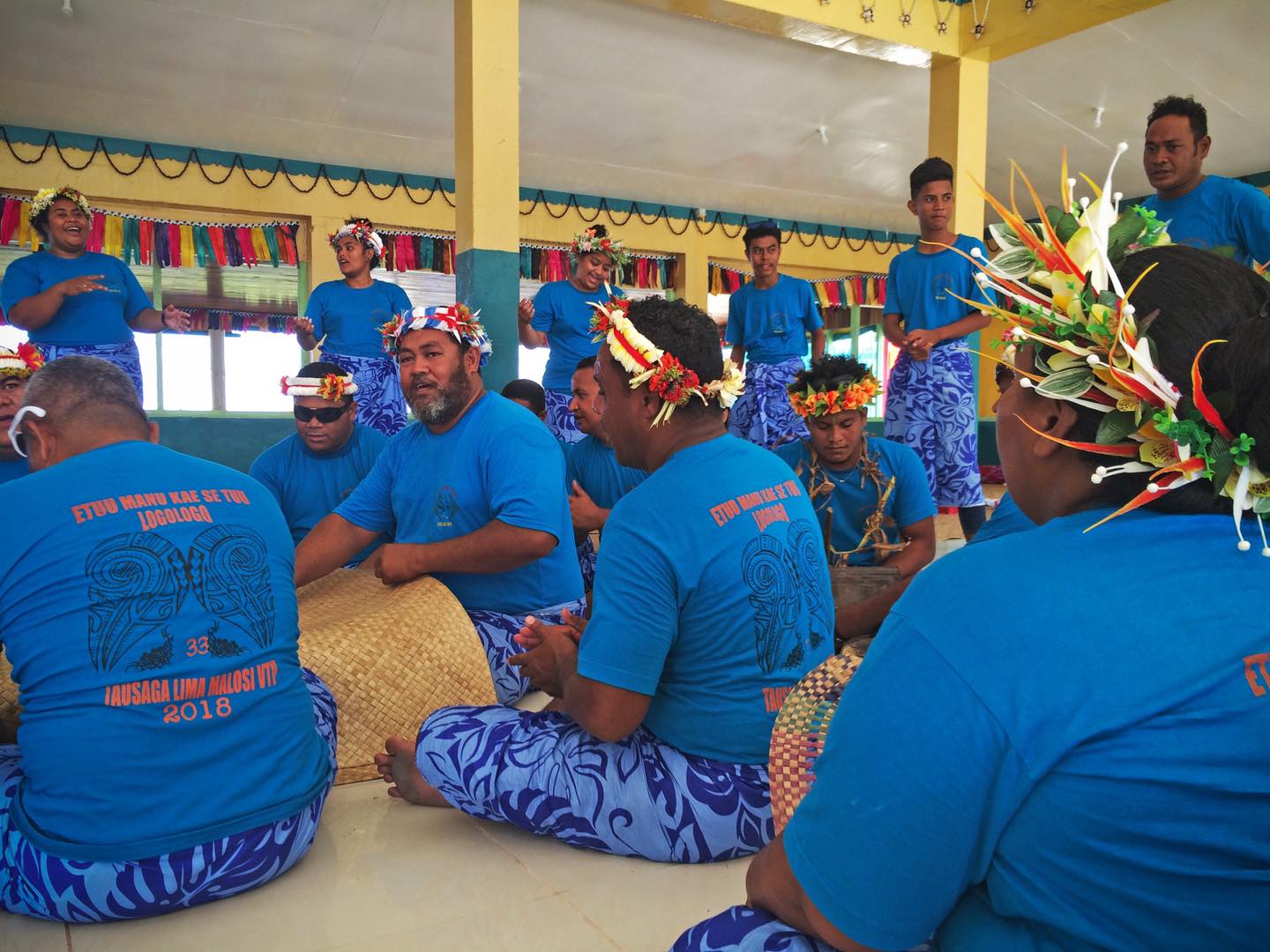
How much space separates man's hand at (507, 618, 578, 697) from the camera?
1985 millimetres

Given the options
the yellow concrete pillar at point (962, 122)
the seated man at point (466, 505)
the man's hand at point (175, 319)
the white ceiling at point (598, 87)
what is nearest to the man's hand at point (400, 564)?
the seated man at point (466, 505)

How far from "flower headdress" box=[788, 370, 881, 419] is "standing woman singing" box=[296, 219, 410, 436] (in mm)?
3001

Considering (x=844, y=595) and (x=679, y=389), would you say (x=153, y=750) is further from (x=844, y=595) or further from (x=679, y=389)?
(x=844, y=595)

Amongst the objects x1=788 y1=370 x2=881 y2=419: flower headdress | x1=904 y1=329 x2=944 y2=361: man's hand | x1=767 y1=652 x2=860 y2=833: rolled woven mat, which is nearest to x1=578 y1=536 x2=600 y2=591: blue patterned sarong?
x1=788 y1=370 x2=881 y2=419: flower headdress

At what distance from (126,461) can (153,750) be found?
1.72 ft

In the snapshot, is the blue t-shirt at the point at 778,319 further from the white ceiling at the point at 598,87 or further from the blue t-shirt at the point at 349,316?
the blue t-shirt at the point at 349,316

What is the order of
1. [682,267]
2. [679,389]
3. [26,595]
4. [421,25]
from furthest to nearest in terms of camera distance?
[682,267] < [421,25] < [679,389] < [26,595]

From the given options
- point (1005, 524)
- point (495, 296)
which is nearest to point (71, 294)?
point (495, 296)

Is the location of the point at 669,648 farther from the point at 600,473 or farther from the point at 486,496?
the point at 600,473

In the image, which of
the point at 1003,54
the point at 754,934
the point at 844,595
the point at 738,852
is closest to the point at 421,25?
the point at 1003,54

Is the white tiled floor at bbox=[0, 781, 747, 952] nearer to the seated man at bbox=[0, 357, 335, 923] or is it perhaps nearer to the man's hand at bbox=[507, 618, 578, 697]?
the seated man at bbox=[0, 357, 335, 923]

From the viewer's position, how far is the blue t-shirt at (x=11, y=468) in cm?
368

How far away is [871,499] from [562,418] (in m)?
2.81

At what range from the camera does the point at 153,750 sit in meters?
1.78
